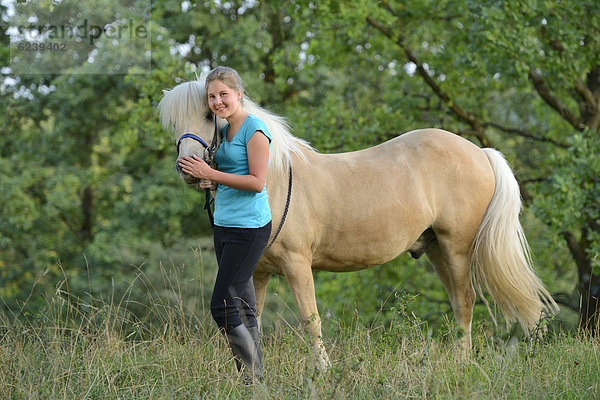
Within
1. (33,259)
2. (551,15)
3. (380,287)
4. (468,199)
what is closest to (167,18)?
(33,259)

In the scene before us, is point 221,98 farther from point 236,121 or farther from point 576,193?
point 576,193

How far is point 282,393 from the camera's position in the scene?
2.79m

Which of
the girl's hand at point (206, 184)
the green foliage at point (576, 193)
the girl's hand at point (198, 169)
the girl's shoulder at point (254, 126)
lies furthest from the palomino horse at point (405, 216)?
the green foliage at point (576, 193)

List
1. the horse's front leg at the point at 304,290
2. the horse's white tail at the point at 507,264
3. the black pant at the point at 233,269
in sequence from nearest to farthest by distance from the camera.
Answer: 1. the black pant at the point at 233,269
2. the horse's front leg at the point at 304,290
3. the horse's white tail at the point at 507,264

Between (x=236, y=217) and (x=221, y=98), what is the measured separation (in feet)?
2.02

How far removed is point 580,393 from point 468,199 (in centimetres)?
165

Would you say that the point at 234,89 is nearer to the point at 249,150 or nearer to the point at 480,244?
the point at 249,150

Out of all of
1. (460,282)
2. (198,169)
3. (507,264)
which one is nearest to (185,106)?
(198,169)

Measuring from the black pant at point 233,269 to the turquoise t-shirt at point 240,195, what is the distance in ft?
0.15

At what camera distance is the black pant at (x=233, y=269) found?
3115 millimetres

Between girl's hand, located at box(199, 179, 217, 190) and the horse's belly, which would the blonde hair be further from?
the horse's belly

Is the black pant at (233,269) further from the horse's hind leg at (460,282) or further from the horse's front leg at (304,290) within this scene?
the horse's hind leg at (460,282)

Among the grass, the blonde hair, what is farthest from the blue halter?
the grass

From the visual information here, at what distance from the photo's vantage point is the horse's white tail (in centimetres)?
419
